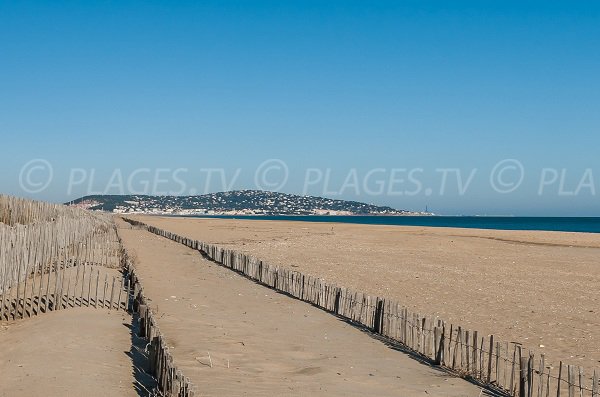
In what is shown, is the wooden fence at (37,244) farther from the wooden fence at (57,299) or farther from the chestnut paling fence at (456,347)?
the chestnut paling fence at (456,347)

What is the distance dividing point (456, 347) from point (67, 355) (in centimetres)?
497

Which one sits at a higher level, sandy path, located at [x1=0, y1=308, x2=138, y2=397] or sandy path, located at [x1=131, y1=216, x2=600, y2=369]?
sandy path, located at [x1=131, y1=216, x2=600, y2=369]

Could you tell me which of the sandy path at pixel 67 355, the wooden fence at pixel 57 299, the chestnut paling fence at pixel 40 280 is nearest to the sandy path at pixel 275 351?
the sandy path at pixel 67 355

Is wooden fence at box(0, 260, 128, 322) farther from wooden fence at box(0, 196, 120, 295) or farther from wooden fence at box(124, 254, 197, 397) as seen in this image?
wooden fence at box(124, 254, 197, 397)

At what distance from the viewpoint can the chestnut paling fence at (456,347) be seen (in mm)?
6797

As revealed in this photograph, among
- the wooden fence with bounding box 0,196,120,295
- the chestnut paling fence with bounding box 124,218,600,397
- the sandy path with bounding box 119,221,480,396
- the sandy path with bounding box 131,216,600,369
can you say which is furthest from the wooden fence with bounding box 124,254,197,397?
the sandy path with bounding box 131,216,600,369

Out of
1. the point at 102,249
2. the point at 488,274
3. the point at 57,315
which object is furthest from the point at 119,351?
the point at 488,274

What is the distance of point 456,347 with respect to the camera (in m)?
8.22

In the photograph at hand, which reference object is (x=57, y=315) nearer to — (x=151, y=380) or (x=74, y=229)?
(x=151, y=380)

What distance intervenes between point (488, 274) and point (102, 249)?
41.6 ft

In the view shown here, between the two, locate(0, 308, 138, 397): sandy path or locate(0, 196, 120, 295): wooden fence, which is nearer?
locate(0, 308, 138, 397): sandy path

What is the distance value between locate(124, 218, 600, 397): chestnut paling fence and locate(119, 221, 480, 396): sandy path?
286 millimetres

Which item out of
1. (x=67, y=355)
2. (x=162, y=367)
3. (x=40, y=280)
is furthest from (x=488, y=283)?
(x=162, y=367)

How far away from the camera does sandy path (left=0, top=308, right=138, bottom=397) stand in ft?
21.5
